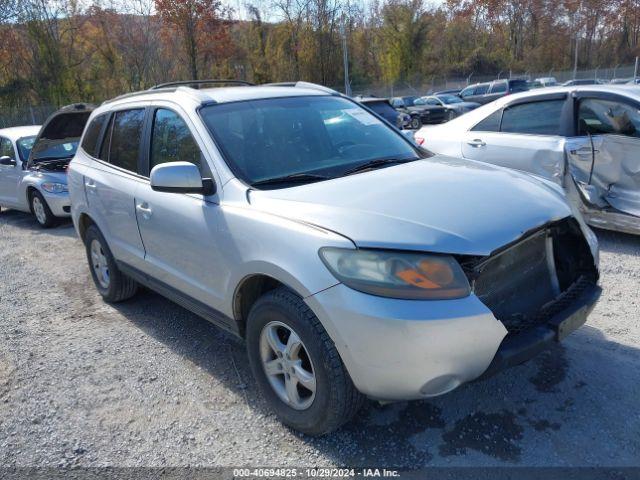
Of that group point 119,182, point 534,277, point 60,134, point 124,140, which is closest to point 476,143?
point 534,277

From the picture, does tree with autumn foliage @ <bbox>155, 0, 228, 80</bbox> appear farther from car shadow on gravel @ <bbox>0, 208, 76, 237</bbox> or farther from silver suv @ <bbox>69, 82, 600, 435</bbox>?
silver suv @ <bbox>69, 82, 600, 435</bbox>

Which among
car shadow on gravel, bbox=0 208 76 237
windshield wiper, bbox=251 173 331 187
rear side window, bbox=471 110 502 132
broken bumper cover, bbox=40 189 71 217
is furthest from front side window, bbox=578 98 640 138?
broken bumper cover, bbox=40 189 71 217

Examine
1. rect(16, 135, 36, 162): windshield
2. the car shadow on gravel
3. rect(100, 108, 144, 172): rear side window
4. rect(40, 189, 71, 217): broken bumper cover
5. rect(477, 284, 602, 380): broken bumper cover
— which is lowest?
the car shadow on gravel

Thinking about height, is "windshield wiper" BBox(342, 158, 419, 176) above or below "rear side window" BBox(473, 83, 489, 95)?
above

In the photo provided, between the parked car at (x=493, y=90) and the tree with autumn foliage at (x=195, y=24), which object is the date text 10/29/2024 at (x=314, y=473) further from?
the tree with autumn foliage at (x=195, y=24)

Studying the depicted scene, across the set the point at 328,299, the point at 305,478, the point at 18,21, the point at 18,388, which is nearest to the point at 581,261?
the point at 328,299

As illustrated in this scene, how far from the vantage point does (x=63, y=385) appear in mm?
3512

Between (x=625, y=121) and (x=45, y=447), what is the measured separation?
563 centimetres

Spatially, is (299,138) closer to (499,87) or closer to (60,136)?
(60,136)

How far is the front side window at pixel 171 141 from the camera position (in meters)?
3.33

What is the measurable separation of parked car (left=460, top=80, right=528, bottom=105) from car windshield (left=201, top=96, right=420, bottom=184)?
23.1 meters

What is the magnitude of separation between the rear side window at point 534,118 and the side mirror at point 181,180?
13.5 feet

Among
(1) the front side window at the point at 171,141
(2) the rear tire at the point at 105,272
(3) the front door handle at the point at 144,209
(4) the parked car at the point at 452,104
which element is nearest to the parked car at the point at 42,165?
(2) the rear tire at the point at 105,272

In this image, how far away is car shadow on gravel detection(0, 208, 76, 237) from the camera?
8.26 metres
